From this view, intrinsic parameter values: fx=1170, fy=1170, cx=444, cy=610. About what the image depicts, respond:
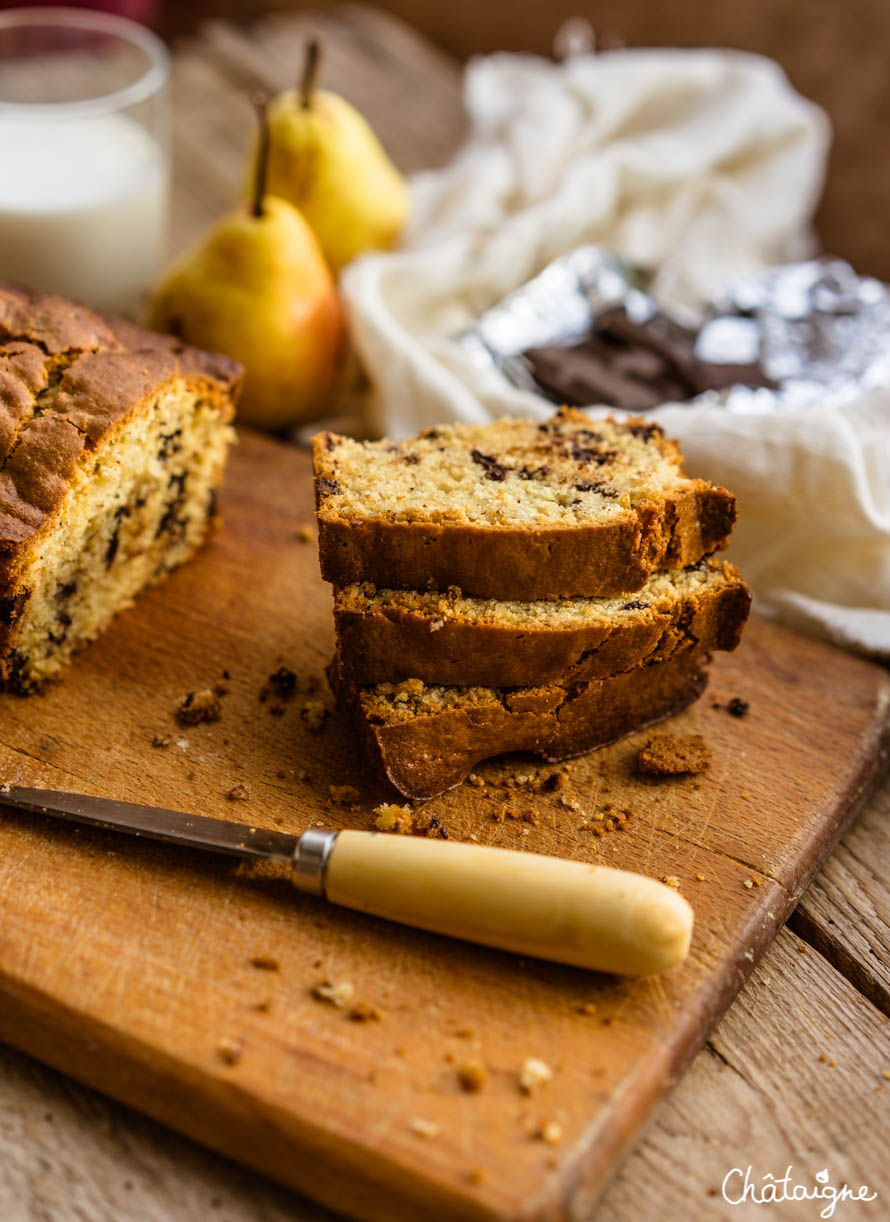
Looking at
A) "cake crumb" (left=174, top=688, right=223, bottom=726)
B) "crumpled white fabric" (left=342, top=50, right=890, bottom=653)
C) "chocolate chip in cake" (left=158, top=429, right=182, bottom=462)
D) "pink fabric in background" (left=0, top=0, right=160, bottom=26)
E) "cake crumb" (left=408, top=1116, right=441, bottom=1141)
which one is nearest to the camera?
"cake crumb" (left=408, top=1116, right=441, bottom=1141)

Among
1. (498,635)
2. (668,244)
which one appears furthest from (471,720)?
(668,244)

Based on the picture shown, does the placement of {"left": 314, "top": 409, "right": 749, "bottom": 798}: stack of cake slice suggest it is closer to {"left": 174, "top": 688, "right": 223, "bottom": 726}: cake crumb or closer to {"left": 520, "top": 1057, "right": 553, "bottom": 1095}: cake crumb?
{"left": 174, "top": 688, "right": 223, "bottom": 726}: cake crumb

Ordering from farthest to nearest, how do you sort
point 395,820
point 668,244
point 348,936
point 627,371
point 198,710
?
point 668,244 → point 627,371 → point 198,710 → point 395,820 → point 348,936

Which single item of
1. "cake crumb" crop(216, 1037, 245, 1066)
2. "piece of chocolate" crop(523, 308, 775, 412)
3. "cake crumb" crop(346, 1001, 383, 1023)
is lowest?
"cake crumb" crop(216, 1037, 245, 1066)

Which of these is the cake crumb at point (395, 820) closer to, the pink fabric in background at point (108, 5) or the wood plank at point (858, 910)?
the wood plank at point (858, 910)

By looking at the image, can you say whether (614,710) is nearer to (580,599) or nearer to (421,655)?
(580,599)

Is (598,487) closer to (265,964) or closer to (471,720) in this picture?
(471,720)

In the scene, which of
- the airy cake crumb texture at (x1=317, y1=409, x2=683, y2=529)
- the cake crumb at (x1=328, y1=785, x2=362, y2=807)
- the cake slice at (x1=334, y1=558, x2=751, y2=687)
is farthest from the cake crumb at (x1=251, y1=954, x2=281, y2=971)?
the airy cake crumb texture at (x1=317, y1=409, x2=683, y2=529)
